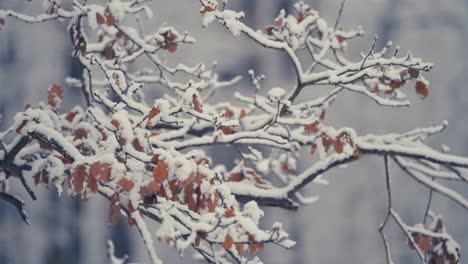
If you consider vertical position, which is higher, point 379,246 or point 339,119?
point 339,119

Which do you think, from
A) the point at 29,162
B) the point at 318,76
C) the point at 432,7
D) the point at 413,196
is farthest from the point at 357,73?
the point at 432,7

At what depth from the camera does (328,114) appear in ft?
34.3

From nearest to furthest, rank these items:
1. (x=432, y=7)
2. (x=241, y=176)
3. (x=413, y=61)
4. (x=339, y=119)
A: 1. (x=413, y=61)
2. (x=241, y=176)
3. (x=339, y=119)
4. (x=432, y=7)

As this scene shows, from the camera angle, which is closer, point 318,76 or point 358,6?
point 318,76

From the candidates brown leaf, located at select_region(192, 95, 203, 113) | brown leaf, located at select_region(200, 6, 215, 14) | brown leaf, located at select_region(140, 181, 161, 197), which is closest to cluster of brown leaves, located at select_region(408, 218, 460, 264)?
brown leaf, located at select_region(192, 95, 203, 113)

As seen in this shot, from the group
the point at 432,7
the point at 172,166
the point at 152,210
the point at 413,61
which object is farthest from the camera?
the point at 432,7

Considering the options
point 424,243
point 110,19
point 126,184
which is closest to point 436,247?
point 424,243

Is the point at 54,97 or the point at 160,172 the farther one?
the point at 54,97

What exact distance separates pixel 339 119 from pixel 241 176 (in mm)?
6497

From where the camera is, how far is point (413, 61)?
3148 mm

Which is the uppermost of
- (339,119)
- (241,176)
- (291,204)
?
(339,119)

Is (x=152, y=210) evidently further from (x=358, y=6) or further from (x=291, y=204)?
(x=358, y=6)

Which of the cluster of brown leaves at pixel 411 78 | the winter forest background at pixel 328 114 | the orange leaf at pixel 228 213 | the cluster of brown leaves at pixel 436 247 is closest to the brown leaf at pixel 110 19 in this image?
the orange leaf at pixel 228 213

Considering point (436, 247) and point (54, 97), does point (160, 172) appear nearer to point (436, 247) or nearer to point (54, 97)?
point (54, 97)
